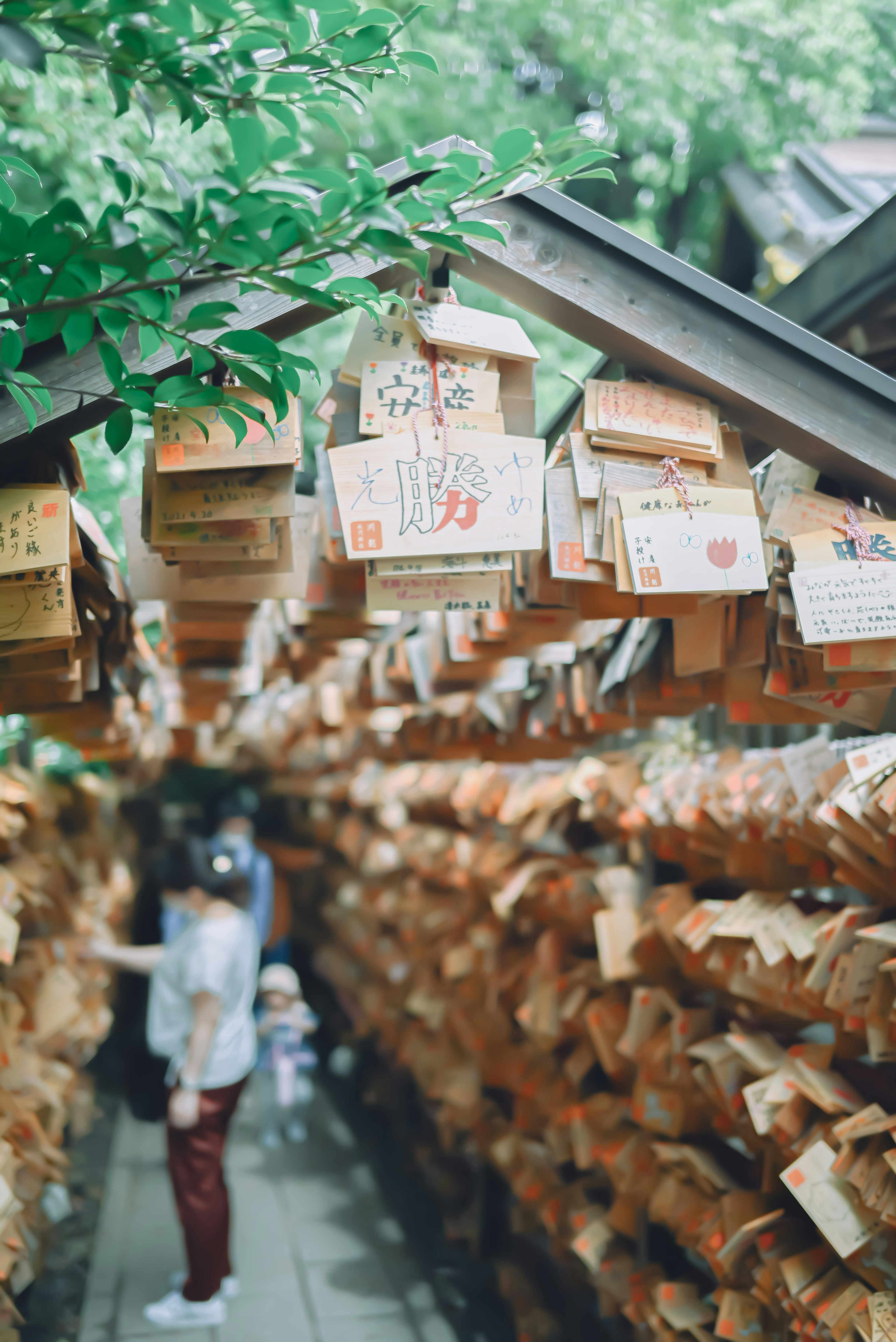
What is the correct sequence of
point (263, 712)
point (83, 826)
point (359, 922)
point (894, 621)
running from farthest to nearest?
point (359, 922)
point (263, 712)
point (83, 826)
point (894, 621)

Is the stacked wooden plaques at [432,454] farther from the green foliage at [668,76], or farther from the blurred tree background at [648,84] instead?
the green foliage at [668,76]

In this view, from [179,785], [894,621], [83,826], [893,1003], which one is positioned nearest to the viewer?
[894,621]

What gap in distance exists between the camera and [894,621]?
1.87 metres

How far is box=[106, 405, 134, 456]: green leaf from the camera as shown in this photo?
1.60 metres

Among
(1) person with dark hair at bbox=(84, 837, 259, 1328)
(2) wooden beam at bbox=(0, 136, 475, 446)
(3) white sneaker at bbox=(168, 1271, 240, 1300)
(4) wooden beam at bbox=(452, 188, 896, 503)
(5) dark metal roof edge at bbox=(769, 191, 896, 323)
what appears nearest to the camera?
(2) wooden beam at bbox=(0, 136, 475, 446)

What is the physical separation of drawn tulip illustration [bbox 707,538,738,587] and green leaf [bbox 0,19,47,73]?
1229 millimetres

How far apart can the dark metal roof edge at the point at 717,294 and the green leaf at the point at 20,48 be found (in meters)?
0.89

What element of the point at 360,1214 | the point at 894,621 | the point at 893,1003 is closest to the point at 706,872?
the point at 893,1003

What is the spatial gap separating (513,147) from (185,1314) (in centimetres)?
405

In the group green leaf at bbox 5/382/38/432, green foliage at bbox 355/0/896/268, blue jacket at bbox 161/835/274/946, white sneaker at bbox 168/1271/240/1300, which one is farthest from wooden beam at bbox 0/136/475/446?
green foliage at bbox 355/0/896/268

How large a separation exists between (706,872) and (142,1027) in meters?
3.99

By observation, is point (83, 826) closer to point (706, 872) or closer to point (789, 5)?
point (706, 872)

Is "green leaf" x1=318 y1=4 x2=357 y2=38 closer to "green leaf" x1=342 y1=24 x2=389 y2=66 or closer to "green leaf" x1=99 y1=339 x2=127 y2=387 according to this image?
"green leaf" x1=342 y1=24 x2=389 y2=66

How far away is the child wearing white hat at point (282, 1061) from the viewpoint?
6340 mm
